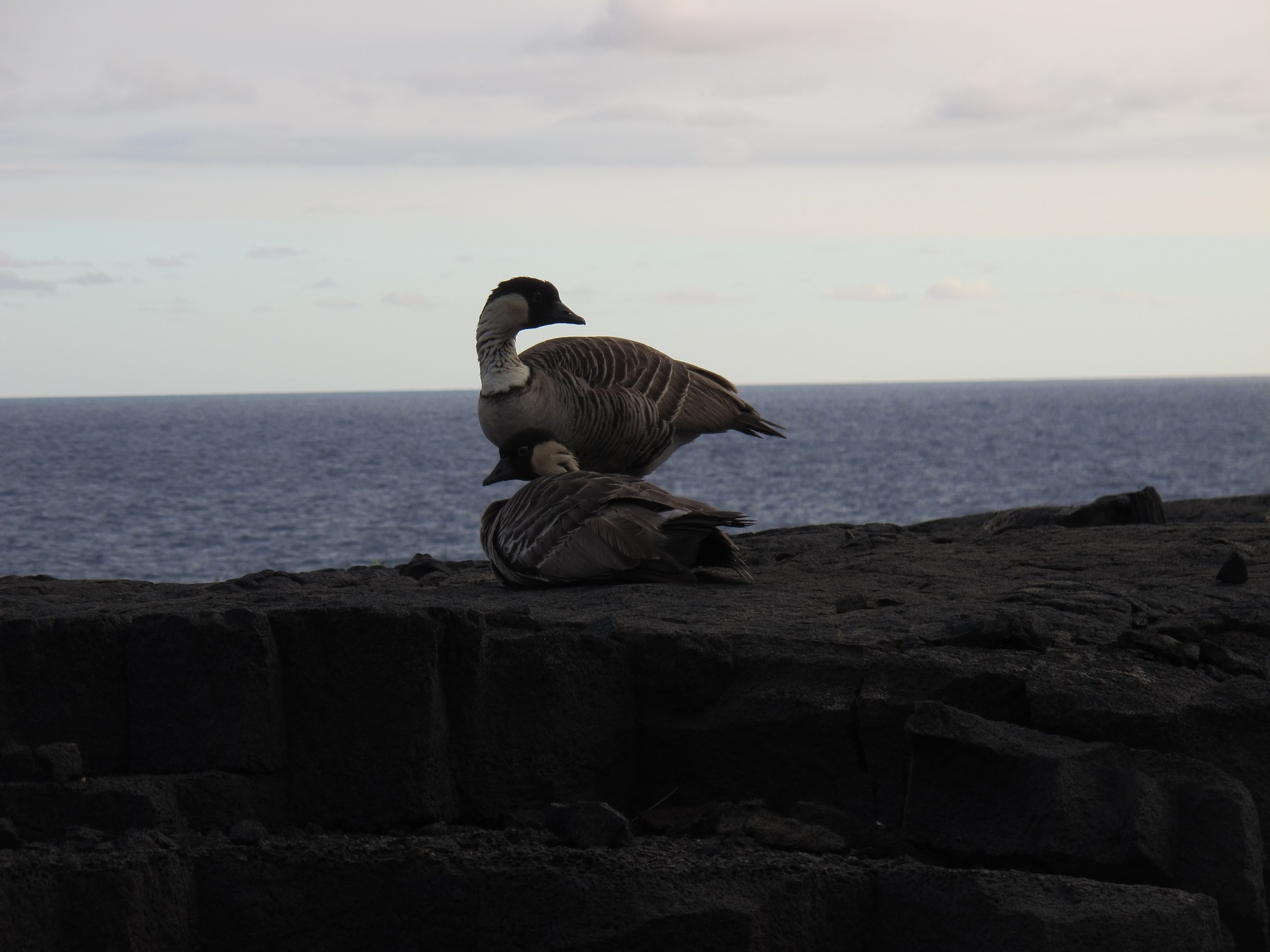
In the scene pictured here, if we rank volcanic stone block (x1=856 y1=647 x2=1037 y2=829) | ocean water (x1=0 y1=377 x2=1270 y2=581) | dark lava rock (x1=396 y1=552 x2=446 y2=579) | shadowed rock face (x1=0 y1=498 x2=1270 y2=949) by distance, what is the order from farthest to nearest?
ocean water (x1=0 y1=377 x2=1270 y2=581), dark lava rock (x1=396 y1=552 x2=446 y2=579), volcanic stone block (x1=856 y1=647 x2=1037 y2=829), shadowed rock face (x1=0 y1=498 x2=1270 y2=949)

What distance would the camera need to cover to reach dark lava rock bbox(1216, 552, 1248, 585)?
602cm

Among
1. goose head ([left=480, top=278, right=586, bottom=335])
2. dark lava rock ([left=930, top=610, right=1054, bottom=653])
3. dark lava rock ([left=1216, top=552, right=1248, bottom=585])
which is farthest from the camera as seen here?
goose head ([left=480, top=278, right=586, bottom=335])

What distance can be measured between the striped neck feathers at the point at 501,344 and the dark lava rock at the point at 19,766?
513 centimetres

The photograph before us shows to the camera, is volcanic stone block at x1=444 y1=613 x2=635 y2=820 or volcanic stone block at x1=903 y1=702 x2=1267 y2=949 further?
volcanic stone block at x1=444 y1=613 x2=635 y2=820

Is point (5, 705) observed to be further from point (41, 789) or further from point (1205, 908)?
point (1205, 908)

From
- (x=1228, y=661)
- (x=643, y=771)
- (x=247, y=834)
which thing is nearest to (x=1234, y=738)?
(x=1228, y=661)

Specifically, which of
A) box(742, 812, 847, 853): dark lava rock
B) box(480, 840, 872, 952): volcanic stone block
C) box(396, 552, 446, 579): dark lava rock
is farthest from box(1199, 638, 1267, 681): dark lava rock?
box(396, 552, 446, 579): dark lava rock

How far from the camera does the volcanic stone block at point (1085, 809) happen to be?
3605 millimetres

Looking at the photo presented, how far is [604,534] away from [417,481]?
49495 millimetres

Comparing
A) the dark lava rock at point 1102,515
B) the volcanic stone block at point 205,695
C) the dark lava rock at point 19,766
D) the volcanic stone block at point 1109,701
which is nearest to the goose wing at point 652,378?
the dark lava rock at point 1102,515

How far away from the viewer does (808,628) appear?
16.8 feet

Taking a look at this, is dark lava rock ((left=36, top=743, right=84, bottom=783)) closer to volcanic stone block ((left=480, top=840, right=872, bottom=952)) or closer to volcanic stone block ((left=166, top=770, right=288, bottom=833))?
volcanic stone block ((left=166, top=770, right=288, bottom=833))

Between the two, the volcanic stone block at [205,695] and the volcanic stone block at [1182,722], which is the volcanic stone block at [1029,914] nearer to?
the volcanic stone block at [1182,722]

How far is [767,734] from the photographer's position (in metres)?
4.59
